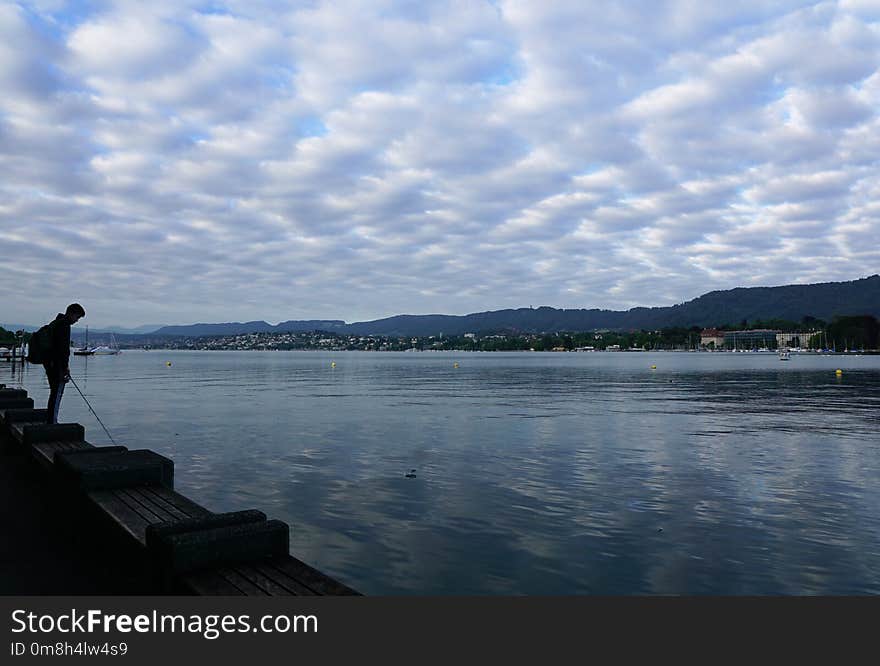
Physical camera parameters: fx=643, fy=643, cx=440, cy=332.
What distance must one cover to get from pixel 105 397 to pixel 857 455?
47.1 metres

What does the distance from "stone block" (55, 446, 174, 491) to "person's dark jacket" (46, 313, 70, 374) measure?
482 centimetres

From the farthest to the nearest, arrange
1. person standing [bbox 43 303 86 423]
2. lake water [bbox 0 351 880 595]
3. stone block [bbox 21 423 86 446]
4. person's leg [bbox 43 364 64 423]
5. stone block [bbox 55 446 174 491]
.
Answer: person's leg [bbox 43 364 64 423], person standing [bbox 43 303 86 423], stone block [bbox 21 423 86 446], lake water [bbox 0 351 880 595], stone block [bbox 55 446 174 491]

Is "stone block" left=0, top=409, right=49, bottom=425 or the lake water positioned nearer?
the lake water

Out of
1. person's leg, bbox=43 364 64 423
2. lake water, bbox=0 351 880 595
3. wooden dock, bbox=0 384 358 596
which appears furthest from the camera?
person's leg, bbox=43 364 64 423

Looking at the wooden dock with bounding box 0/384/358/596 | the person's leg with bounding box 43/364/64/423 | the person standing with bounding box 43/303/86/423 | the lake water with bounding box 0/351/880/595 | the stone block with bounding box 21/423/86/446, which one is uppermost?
the person standing with bounding box 43/303/86/423

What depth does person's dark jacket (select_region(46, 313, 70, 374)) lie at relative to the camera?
1620 cm

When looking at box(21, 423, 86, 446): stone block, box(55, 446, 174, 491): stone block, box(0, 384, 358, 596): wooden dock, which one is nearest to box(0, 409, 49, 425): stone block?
box(21, 423, 86, 446): stone block

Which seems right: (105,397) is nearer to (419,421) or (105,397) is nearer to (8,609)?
(419,421)

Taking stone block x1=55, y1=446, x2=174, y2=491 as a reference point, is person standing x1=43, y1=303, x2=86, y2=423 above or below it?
above

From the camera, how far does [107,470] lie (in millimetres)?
10594

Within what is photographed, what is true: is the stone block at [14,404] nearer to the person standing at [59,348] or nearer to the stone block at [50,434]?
the person standing at [59,348]

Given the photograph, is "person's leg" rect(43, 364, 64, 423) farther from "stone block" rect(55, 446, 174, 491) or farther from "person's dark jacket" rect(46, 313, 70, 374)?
"stone block" rect(55, 446, 174, 491)

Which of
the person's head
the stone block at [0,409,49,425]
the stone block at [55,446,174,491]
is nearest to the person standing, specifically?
the person's head

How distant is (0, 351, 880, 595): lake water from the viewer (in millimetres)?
11273
